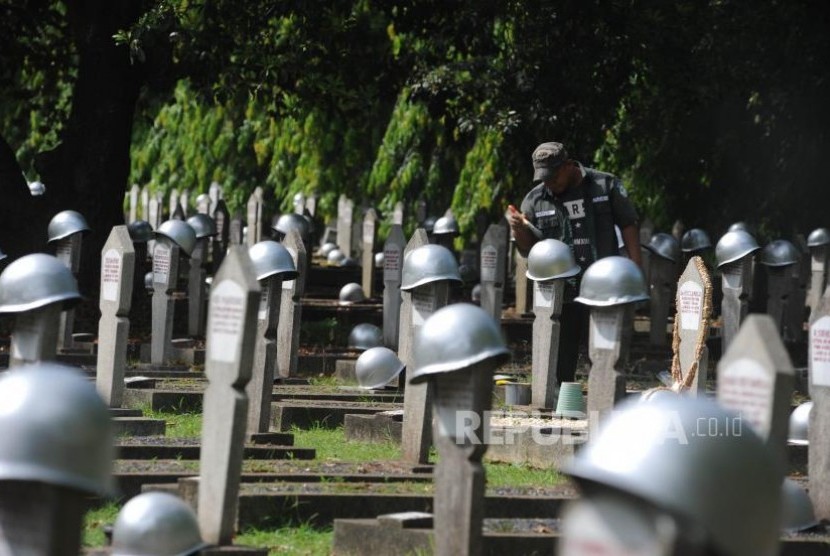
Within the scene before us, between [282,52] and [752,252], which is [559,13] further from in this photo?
[752,252]

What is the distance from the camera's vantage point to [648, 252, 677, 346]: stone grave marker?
20969mm

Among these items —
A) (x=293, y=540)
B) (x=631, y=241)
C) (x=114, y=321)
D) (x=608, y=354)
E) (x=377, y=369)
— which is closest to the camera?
(x=293, y=540)

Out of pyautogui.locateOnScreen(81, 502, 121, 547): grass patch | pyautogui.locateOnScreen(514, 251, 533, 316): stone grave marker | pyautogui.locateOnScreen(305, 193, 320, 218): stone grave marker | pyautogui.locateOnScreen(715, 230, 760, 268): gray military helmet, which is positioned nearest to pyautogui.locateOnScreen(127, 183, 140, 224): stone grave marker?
pyautogui.locateOnScreen(305, 193, 320, 218): stone grave marker

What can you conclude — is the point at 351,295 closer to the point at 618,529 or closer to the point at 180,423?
the point at 180,423

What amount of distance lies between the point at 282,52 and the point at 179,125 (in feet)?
59.2

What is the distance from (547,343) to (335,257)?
1490 cm

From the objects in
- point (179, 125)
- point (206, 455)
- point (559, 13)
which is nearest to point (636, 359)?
point (559, 13)

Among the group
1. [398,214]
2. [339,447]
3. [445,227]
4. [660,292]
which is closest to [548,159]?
[339,447]

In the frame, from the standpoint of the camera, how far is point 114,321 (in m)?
12.4

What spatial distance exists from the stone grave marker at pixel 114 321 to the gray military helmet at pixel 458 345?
201 inches

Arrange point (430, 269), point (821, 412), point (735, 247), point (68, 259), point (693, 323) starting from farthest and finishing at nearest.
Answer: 1. point (68, 259)
2. point (735, 247)
3. point (693, 323)
4. point (430, 269)
5. point (821, 412)

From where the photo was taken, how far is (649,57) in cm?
2067

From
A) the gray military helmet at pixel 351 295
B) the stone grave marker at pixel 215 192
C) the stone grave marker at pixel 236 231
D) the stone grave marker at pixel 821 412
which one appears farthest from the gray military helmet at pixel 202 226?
the stone grave marker at pixel 821 412

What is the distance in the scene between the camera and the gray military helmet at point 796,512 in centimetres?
913
